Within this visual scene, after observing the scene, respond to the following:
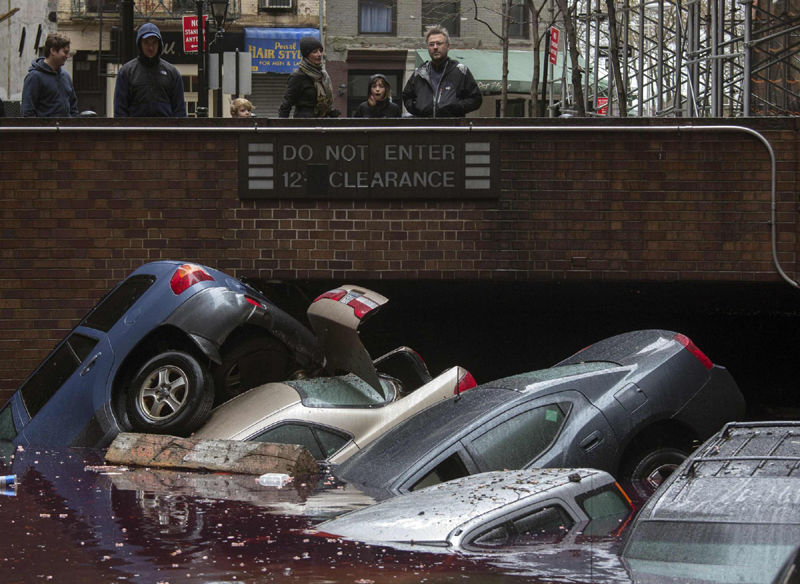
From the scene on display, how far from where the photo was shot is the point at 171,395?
311 inches

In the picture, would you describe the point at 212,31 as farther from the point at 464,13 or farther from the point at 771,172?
the point at 771,172

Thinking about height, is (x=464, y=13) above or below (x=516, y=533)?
above

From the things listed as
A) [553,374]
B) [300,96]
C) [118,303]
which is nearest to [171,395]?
[118,303]

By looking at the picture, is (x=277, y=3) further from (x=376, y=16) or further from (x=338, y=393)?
(x=338, y=393)

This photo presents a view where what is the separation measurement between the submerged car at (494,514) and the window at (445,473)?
541 millimetres

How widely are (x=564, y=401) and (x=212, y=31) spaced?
2561 centimetres

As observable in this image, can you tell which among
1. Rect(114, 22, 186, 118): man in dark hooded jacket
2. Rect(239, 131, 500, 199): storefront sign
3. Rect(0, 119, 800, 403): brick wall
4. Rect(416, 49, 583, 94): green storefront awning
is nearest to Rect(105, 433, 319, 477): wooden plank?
Rect(0, 119, 800, 403): brick wall

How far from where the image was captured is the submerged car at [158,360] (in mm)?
7930

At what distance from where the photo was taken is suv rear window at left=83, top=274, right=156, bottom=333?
839cm

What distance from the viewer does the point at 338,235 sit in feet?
35.0

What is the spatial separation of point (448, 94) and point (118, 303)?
13.8 ft

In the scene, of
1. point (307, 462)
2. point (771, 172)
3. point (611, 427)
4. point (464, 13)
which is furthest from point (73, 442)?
point (464, 13)

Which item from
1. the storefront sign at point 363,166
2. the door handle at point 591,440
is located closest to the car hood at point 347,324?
the door handle at point 591,440

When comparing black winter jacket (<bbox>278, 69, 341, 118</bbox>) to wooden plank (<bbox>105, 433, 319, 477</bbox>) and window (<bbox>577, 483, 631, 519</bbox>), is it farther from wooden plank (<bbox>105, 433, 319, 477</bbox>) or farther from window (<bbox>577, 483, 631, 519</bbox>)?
window (<bbox>577, 483, 631, 519</bbox>)
